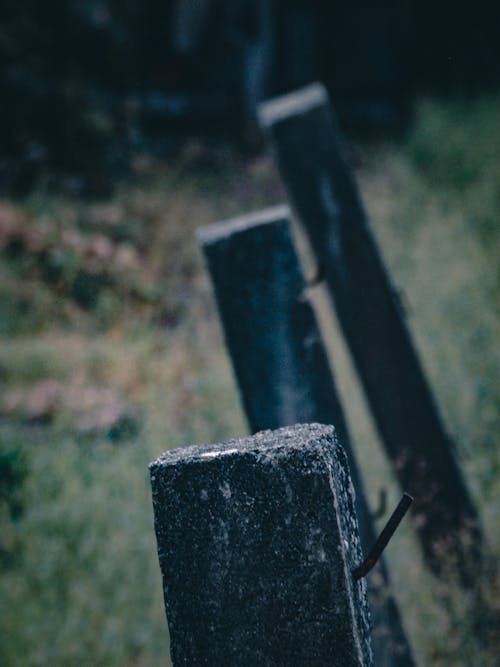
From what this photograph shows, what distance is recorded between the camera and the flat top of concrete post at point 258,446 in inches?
26.9

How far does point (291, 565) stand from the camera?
67 centimetres

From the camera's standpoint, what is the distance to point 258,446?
0.69m

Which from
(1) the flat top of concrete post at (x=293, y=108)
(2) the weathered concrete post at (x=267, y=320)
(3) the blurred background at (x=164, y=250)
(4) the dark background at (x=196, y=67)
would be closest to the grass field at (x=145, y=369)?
(3) the blurred background at (x=164, y=250)

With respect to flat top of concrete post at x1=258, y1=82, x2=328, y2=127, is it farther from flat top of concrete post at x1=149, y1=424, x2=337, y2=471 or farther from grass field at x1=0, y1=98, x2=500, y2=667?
flat top of concrete post at x1=149, y1=424, x2=337, y2=471

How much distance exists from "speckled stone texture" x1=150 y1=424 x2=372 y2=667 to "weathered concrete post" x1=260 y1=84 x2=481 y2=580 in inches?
57.4

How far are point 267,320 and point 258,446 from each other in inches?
30.6

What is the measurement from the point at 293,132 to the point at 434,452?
1.42 meters

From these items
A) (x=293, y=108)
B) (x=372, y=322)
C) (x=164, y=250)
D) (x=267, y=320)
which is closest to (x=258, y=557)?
(x=267, y=320)

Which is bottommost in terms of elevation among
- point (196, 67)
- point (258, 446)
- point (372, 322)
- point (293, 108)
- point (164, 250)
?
point (258, 446)

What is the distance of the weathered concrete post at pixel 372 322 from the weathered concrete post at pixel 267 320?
2.08 ft

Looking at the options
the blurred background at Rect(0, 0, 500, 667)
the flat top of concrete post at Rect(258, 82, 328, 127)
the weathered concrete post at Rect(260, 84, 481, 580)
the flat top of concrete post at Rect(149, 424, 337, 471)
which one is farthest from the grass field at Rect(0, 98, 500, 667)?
the flat top of concrete post at Rect(149, 424, 337, 471)

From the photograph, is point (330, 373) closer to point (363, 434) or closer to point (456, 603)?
point (456, 603)

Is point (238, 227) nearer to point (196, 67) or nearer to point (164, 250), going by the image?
point (164, 250)

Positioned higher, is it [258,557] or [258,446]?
[258,446]
